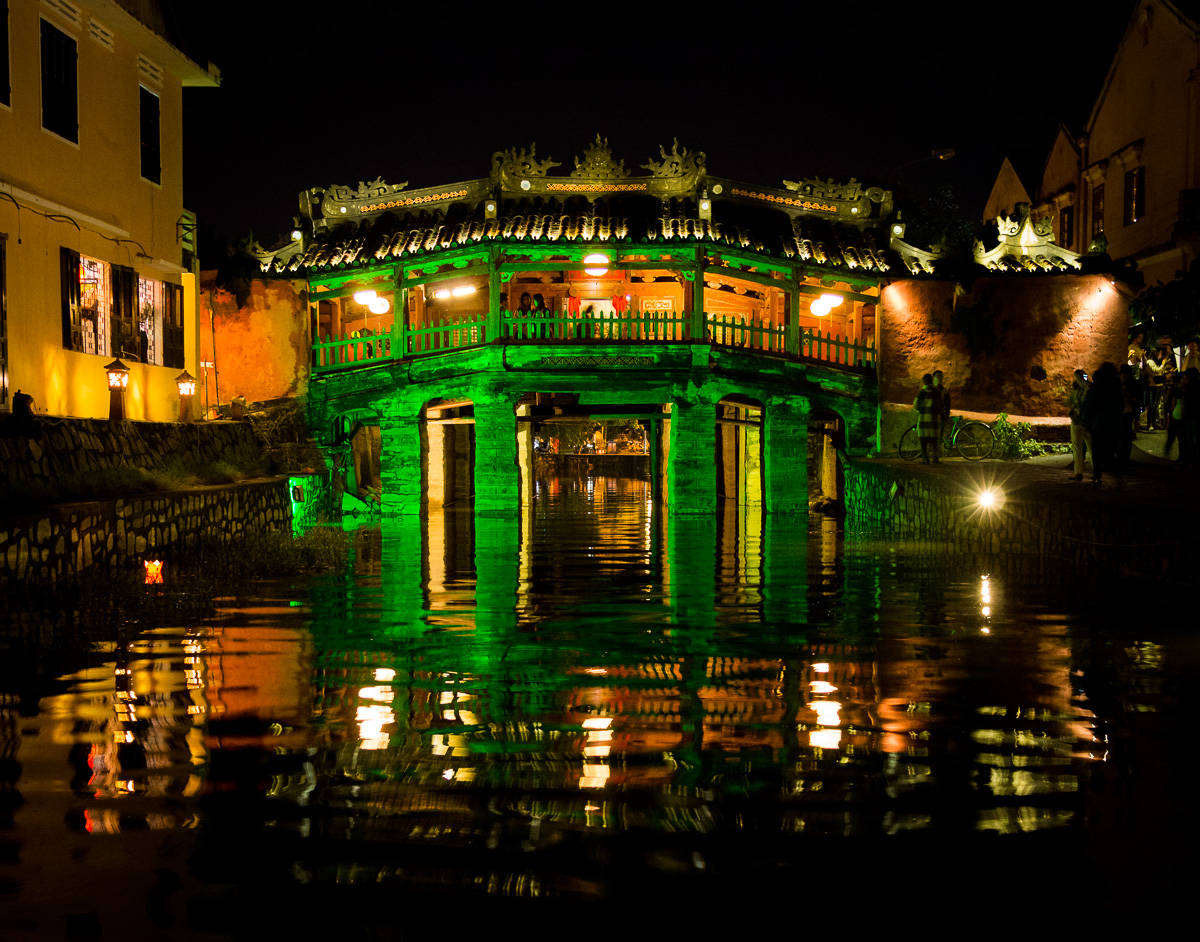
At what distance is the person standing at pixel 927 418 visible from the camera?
2159 cm

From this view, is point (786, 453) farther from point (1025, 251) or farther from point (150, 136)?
point (150, 136)

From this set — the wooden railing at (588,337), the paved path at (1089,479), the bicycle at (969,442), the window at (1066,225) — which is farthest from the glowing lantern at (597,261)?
the window at (1066,225)

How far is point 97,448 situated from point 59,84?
663 centimetres

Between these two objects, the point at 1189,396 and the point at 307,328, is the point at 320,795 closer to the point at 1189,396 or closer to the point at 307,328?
the point at 1189,396

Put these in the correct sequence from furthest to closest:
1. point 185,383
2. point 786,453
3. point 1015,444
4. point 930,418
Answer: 1. point 786,453
2. point 1015,444
3. point 930,418
4. point 185,383

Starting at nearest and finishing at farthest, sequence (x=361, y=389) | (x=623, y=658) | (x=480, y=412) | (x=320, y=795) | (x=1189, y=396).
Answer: (x=320, y=795) < (x=623, y=658) < (x=1189, y=396) < (x=480, y=412) < (x=361, y=389)

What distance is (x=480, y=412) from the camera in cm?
2759

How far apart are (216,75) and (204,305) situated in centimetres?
1037

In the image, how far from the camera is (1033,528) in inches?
594

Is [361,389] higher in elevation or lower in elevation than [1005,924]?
higher

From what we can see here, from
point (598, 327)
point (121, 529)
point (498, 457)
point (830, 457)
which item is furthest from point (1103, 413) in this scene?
point (830, 457)

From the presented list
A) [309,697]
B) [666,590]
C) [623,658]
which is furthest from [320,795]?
[666,590]

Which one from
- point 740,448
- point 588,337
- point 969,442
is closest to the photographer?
point 969,442

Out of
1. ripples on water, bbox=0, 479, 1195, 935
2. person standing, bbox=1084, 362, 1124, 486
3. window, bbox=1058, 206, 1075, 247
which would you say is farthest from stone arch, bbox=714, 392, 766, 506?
ripples on water, bbox=0, 479, 1195, 935
